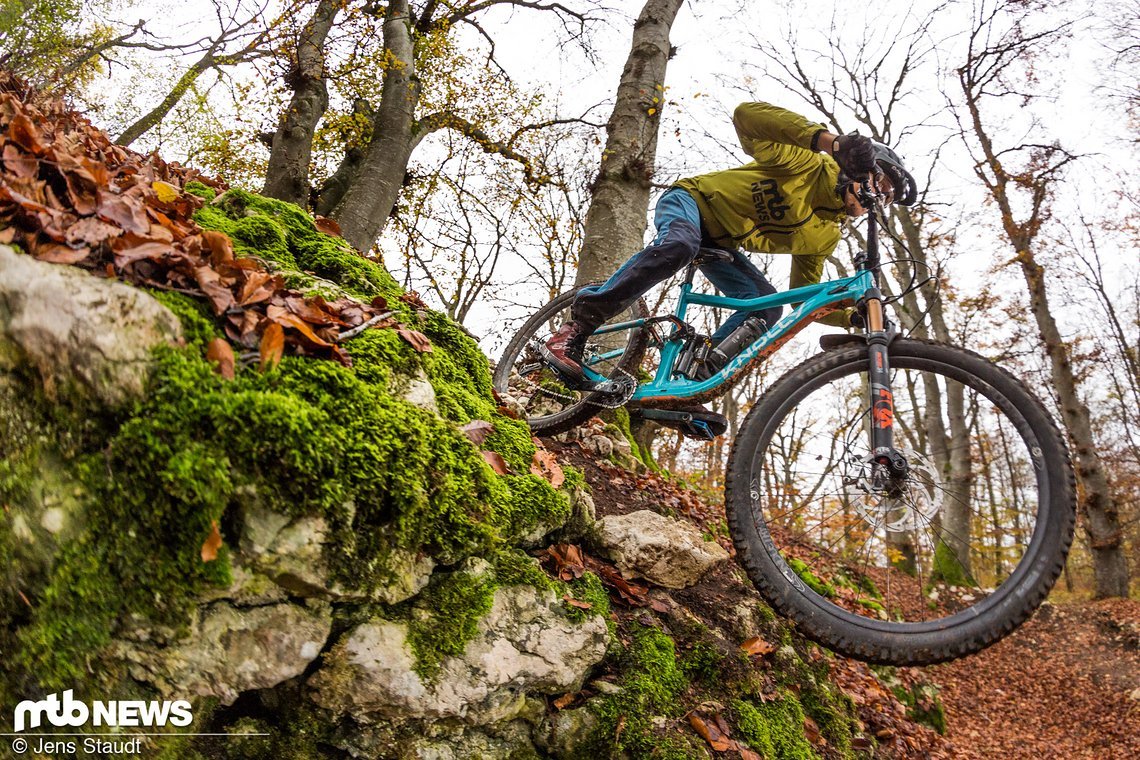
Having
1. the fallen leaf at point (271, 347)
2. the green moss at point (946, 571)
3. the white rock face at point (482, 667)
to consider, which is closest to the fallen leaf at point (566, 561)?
the white rock face at point (482, 667)

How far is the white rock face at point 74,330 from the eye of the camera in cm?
131

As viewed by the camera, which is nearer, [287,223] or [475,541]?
[475,541]

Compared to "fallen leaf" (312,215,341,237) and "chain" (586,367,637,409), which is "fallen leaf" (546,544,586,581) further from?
"fallen leaf" (312,215,341,237)

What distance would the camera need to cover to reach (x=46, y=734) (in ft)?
4.13

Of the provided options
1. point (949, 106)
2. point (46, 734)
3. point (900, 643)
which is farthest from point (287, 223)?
point (949, 106)

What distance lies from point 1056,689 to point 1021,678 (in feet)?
1.30

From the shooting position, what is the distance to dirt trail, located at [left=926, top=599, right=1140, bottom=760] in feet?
21.6

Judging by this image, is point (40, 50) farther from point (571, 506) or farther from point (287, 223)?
point (571, 506)

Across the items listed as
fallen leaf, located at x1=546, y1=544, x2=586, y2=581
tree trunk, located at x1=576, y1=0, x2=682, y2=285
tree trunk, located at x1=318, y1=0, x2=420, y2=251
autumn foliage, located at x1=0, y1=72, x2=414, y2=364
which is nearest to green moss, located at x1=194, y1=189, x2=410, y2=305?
autumn foliage, located at x1=0, y1=72, x2=414, y2=364

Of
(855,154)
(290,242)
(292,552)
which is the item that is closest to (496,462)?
(292,552)

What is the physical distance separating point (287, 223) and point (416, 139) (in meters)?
9.09

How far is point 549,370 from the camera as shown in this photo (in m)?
4.27

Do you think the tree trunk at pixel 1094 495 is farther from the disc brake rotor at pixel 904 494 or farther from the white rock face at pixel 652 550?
the white rock face at pixel 652 550

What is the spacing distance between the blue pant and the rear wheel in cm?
46
